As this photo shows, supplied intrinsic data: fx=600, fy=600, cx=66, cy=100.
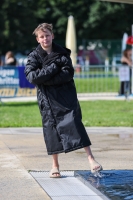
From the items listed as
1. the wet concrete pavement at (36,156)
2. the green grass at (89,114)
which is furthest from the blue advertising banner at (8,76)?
the wet concrete pavement at (36,156)

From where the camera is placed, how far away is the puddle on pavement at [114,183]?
573 centimetres

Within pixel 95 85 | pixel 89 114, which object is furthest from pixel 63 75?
pixel 95 85

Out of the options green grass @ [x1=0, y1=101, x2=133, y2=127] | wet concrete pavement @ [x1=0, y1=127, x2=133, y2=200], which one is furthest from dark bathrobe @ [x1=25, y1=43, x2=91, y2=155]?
green grass @ [x1=0, y1=101, x2=133, y2=127]

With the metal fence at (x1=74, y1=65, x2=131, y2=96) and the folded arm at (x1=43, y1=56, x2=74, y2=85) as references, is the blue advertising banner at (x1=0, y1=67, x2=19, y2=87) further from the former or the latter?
the folded arm at (x1=43, y1=56, x2=74, y2=85)

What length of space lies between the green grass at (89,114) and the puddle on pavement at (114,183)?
5.16m

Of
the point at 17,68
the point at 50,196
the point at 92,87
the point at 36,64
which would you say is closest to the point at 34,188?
the point at 50,196

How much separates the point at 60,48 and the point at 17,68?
1193 centimetres

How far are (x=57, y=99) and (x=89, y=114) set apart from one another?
300 inches

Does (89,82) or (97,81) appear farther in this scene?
(89,82)

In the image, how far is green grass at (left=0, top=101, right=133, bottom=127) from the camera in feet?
40.1

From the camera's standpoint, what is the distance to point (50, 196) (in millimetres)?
5879

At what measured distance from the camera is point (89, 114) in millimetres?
14125

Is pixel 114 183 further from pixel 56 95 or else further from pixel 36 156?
pixel 36 156

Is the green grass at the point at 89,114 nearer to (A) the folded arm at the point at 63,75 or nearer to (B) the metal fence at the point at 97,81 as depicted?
(B) the metal fence at the point at 97,81
